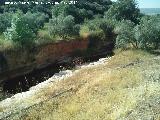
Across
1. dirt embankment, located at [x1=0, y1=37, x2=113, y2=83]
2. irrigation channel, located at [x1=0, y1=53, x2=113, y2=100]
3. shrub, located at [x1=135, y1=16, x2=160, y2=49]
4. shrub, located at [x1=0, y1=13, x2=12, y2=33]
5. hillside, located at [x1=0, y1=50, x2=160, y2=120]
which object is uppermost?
shrub, located at [x1=0, y1=13, x2=12, y2=33]

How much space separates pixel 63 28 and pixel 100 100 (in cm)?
3889

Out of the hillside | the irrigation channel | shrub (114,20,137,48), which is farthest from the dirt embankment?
the hillside

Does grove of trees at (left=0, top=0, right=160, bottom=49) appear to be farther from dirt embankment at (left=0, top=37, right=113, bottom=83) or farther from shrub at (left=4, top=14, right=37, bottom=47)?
dirt embankment at (left=0, top=37, right=113, bottom=83)

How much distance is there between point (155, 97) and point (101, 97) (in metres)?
5.05

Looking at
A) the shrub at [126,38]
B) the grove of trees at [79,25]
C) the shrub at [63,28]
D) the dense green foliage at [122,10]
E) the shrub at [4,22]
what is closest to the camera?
the grove of trees at [79,25]

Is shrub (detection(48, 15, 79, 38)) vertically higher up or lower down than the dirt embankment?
higher up

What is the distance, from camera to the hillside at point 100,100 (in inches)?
1053

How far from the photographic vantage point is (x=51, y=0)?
9781 centimetres

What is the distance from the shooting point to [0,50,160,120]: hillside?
26.7 meters

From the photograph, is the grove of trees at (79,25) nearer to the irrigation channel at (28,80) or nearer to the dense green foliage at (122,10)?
the dense green foliage at (122,10)

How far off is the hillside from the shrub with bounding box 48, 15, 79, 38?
29.1m

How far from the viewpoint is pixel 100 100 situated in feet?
98.6

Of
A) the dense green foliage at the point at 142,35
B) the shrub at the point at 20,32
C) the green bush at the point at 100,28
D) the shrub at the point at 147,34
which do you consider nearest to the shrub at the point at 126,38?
the dense green foliage at the point at 142,35

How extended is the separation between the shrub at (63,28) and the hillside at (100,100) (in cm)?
2914
